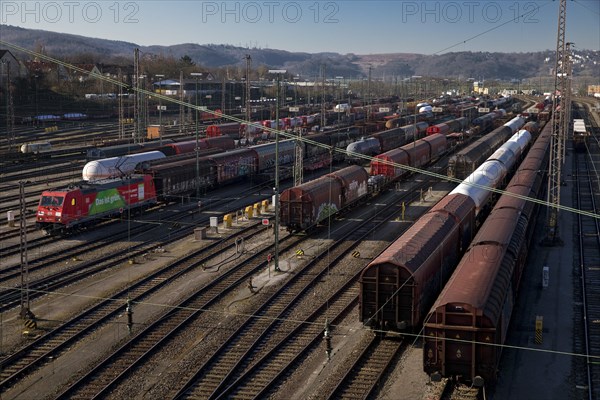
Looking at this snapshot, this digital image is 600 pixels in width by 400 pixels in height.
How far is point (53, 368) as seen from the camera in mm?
16172

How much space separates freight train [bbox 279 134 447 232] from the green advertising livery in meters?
8.86

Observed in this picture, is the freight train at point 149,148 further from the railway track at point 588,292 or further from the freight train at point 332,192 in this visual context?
the railway track at point 588,292

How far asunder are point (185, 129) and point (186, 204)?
43.1 metres

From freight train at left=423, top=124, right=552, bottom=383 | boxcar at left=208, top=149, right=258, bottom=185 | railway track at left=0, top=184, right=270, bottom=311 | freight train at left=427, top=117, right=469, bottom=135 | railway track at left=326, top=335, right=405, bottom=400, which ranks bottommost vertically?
railway track at left=326, top=335, right=405, bottom=400

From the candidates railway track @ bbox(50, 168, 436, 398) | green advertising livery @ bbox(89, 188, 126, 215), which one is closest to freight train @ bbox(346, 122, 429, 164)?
green advertising livery @ bbox(89, 188, 126, 215)

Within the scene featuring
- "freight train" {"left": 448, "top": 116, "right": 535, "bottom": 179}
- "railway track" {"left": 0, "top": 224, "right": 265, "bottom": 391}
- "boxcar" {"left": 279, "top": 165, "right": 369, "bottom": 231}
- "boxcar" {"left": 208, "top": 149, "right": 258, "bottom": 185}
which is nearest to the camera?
"railway track" {"left": 0, "top": 224, "right": 265, "bottom": 391}

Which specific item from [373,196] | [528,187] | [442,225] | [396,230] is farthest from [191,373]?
[373,196]

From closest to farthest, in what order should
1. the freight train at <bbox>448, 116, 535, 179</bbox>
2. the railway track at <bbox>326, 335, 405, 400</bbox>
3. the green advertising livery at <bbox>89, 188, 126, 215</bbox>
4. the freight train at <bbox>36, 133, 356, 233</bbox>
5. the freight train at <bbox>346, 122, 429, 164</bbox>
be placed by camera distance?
the railway track at <bbox>326, 335, 405, 400</bbox> → the freight train at <bbox>36, 133, 356, 233</bbox> → the green advertising livery at <bbox>89, 188, 126, 215</bbox> → the freight train at <bbox>448, 116, 535, 179</bbox> → the freight train at <bbox>346, 122, 429, 164</bbox>

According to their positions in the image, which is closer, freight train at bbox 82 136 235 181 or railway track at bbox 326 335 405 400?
railway track at bbox 326 335 405 400

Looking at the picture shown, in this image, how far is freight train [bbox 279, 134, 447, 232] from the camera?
29031 mm

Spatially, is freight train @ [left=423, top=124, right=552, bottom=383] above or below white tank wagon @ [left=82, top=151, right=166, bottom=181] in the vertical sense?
below

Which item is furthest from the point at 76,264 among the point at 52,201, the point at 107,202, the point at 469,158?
the point at 469,158

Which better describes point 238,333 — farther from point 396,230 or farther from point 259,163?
point 259,163

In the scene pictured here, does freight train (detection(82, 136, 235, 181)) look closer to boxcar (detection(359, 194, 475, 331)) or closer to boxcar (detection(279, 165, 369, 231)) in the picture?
boxcar (detection(279, 165, 369, 231))
